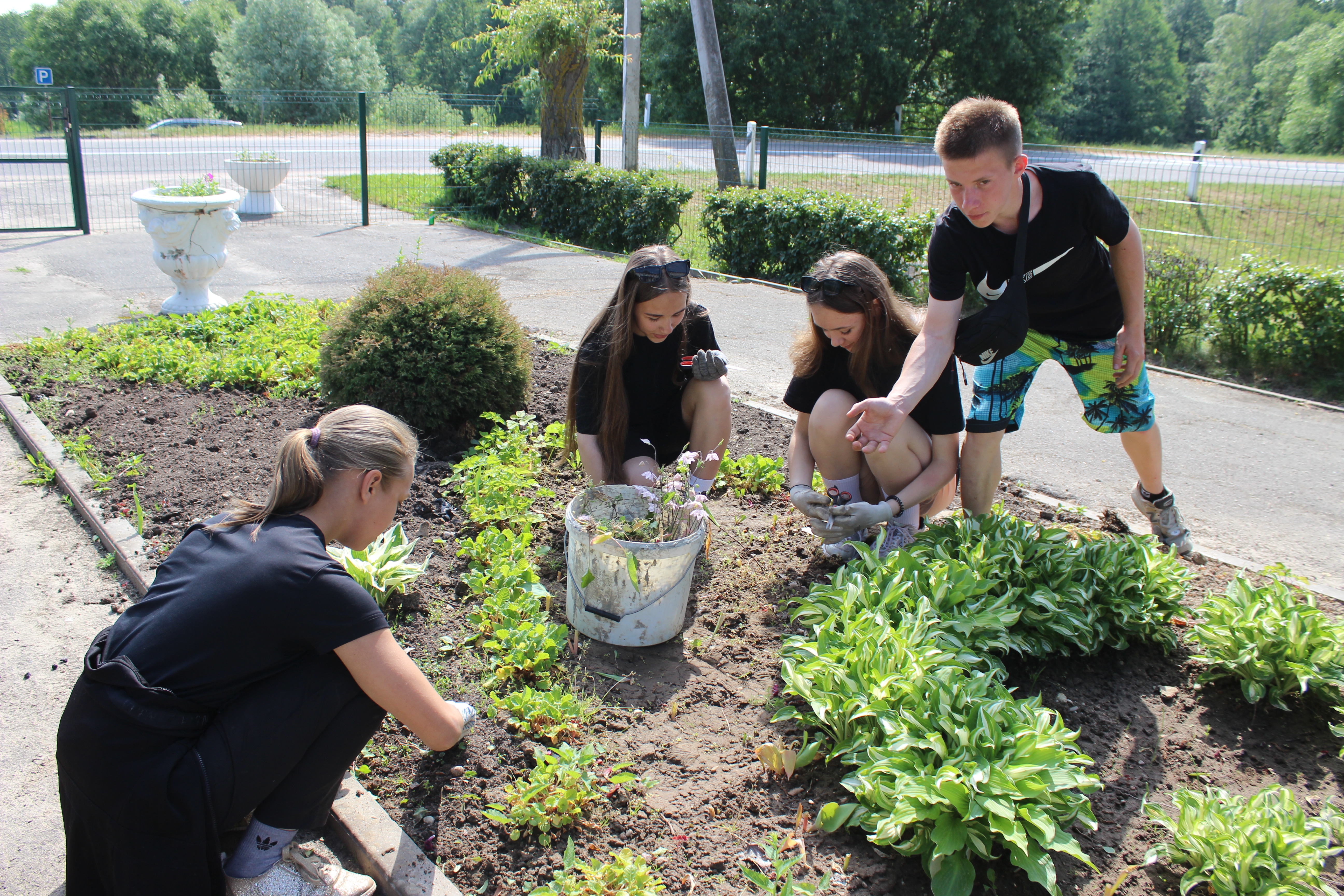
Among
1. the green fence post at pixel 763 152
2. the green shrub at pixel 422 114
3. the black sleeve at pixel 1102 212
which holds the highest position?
the green shrub at pixel 422 114

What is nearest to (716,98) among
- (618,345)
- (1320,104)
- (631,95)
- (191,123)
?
(631,95)

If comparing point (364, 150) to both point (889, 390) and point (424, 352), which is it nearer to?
point (424, 352)

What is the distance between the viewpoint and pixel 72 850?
199cm

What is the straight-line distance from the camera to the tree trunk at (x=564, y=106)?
15.0m

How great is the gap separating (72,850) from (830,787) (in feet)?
5.91

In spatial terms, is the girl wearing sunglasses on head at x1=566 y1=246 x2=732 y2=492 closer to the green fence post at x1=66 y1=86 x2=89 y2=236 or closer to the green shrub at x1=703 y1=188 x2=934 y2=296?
the green shrub at x1=703 y1=188 x2=934 y2=296

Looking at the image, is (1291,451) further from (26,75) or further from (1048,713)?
(26,75)

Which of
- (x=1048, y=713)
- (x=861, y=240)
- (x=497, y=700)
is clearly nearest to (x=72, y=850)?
(x=497, y=700)

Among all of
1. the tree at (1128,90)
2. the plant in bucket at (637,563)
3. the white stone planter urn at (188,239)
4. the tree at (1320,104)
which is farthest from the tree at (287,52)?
the plant in bucket at (637,563)

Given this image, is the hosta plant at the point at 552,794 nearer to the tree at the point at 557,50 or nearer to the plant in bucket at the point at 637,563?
the plant in bucket at the point at 637,563

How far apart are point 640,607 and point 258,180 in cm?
1326

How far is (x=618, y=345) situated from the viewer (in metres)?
3.57

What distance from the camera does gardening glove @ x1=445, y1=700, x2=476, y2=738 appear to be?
250 cm

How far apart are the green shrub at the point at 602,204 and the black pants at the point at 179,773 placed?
10046mm
